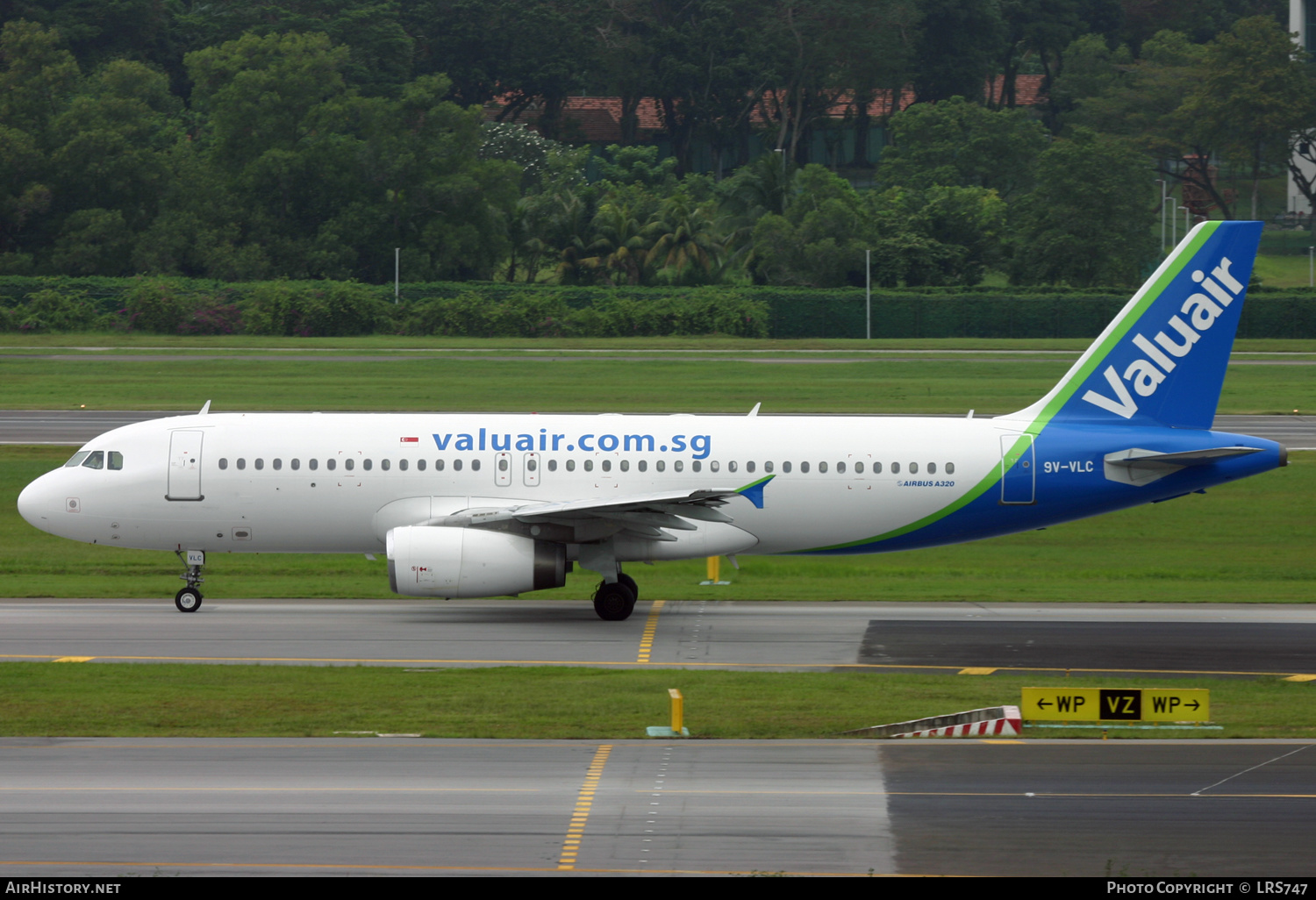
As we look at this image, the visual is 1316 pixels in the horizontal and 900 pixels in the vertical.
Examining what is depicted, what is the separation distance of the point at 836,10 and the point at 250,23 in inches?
2105

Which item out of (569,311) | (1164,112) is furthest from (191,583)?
(1164,112)

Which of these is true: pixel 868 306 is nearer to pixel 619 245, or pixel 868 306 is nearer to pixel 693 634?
pixel 619 245

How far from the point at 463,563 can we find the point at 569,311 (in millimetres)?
71591

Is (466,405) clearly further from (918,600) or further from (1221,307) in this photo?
(1221,307)

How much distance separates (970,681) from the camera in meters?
25.2

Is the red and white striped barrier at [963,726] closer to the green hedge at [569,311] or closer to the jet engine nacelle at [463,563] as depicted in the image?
the jet engine nacelle at [463,563]

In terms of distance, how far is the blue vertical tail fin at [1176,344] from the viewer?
31875 mm

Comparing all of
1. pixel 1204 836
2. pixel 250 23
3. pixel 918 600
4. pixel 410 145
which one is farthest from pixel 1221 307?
pixel 250 23

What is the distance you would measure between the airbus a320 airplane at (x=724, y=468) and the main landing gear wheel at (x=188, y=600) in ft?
0.12

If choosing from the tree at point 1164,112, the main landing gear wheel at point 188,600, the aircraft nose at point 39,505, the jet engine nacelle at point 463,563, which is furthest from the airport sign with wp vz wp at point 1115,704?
the tree at point 1164,112

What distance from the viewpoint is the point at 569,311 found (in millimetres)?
100250

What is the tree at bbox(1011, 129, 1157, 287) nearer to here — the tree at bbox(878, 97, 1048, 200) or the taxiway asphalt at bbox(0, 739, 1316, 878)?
the tree at bbox(878, 97, 1048, 200)

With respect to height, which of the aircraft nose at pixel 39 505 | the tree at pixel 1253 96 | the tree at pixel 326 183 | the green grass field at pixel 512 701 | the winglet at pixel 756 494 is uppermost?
the tree at pixel 1253 96

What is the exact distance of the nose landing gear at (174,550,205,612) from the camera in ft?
104
